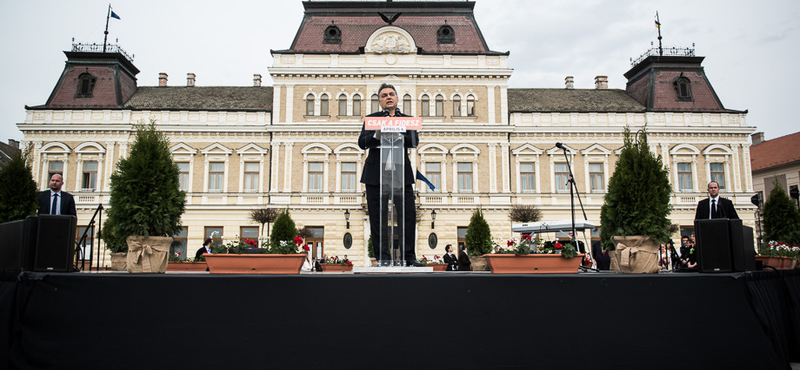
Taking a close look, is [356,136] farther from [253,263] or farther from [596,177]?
[253,263]

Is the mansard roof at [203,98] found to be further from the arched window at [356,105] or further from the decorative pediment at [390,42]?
the decorative pediment at [390,42]

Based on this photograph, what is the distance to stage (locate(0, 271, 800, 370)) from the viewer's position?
12.0 ft

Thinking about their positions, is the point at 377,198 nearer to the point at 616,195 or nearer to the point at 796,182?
the point at 616,195

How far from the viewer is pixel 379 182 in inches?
238

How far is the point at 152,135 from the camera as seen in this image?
9.89m

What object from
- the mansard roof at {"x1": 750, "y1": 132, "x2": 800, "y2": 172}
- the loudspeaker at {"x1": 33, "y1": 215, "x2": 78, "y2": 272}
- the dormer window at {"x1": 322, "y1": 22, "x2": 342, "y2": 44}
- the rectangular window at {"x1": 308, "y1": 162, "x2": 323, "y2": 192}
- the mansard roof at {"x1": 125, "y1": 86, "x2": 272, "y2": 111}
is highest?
the dormer window at {"x1": 322, "y1": 22, "x2": 342, "y2": 44}

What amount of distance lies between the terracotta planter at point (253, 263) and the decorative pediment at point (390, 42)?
25545 millimetres

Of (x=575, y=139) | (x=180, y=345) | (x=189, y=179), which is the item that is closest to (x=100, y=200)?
(x=189, y=179)

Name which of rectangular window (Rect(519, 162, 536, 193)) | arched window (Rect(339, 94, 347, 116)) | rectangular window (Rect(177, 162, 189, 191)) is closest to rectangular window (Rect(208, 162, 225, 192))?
rectangular window (Rect(177, 162, 189, 191))

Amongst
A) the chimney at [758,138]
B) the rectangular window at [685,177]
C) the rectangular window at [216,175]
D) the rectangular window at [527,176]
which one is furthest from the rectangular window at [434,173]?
the chimney at [758,138]

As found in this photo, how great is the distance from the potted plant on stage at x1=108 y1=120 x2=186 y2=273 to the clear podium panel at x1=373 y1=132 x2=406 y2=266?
504 centimetres

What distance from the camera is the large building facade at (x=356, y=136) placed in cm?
2814

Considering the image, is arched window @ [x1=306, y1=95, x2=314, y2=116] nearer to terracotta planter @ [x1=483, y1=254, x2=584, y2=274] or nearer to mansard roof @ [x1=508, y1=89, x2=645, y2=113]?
mansard roof @ [x1=508, y1=89, x2=645, y2=113]

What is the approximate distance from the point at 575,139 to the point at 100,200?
26258 millimetres
